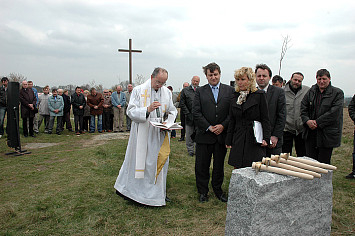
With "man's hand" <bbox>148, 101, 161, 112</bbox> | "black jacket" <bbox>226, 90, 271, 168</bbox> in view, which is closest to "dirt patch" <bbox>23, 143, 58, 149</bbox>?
"man's hand" <bbox>148, 101, 161, 112</bbox>

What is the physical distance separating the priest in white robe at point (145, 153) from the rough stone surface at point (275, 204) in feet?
6.33

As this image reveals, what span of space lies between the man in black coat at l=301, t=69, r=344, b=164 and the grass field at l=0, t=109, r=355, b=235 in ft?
2.85

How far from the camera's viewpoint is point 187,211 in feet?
13.5

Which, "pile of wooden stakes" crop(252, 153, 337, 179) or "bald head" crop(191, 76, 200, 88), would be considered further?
"bald head" crop(191, 76, 200, 88)

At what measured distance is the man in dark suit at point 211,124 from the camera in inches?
171

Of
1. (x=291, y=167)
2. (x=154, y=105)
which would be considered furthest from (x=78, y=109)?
(x=291, y=167)

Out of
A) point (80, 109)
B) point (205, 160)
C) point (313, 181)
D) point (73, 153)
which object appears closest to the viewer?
point (313, 181)

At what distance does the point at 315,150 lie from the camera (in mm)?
4988

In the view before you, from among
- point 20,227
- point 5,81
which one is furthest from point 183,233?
point 5,81

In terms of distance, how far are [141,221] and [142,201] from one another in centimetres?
49

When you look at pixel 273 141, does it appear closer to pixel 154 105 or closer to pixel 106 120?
pixel 154 105

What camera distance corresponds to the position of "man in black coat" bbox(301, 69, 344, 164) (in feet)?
15.4

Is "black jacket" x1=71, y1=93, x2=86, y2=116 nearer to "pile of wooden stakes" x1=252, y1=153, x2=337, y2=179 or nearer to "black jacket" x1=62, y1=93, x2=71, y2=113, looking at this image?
"black jacket" x1=62, y1=93, x2=71, y2=113

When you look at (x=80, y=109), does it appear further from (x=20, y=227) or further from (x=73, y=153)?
(x=20, y=227)
